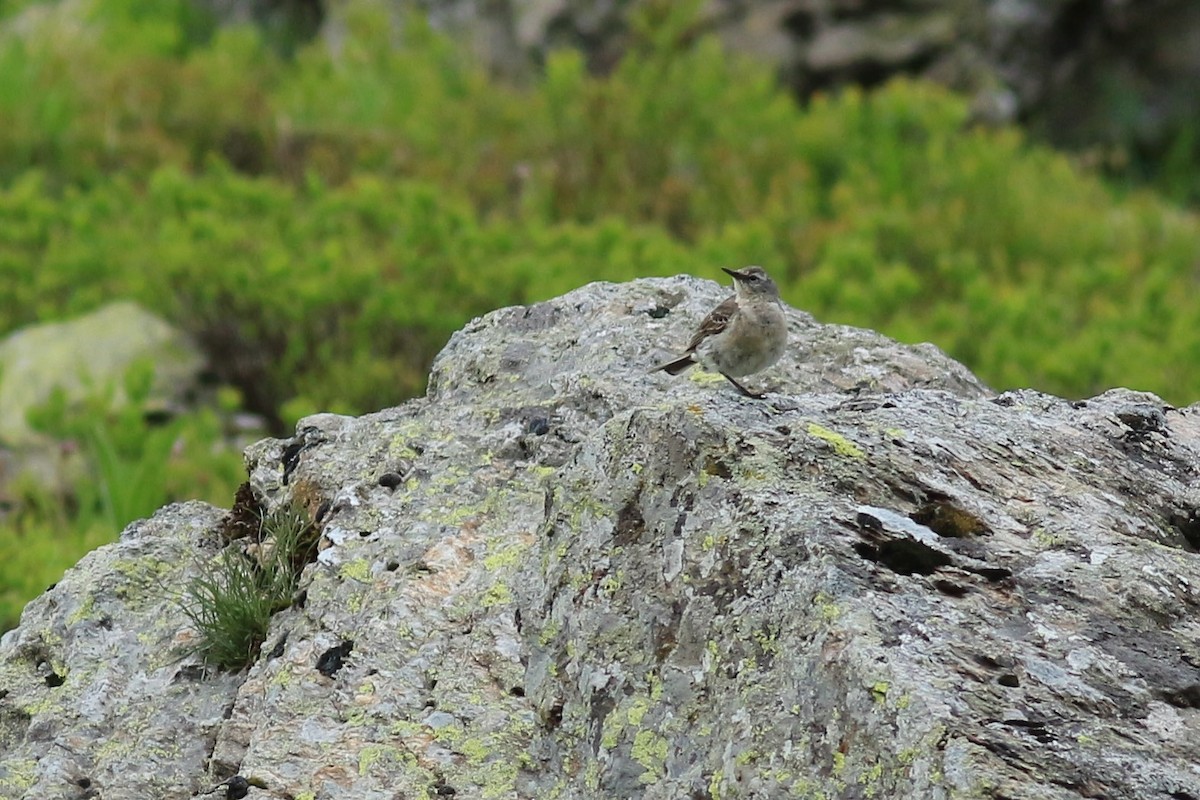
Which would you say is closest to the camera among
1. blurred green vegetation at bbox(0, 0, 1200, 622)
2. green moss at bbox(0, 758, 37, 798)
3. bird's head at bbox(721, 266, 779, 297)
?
green moss at bbox(0, 758, 37, 798)

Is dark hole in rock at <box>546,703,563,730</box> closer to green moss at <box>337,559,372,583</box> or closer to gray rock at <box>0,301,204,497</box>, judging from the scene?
green moss at <box>337,559,372,583</box>

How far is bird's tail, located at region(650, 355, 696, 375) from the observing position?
465 cm

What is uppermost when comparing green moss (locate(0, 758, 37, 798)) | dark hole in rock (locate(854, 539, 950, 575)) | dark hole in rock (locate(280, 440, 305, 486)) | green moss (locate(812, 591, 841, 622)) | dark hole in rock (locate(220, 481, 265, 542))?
green moss (locate(812, 591, 841, 622))

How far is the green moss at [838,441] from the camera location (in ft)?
11.4

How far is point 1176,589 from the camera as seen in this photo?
130 inches

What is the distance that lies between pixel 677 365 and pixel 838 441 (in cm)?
130

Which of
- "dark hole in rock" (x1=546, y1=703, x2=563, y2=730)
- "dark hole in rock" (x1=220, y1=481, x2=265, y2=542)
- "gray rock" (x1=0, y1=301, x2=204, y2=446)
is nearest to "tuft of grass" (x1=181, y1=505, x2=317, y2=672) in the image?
"dark hole in rock" (x1=220, y1=481, x2=265, y2=542)

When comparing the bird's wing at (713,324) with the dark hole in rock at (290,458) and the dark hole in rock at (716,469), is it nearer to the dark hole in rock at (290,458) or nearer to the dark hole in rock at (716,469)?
the dark hole in rock at (290,458)

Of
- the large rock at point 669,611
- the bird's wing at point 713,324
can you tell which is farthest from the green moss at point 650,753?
the bird's wing at point 713,324

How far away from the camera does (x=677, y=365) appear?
4.75 meters

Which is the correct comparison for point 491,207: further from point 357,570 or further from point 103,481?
point 357,570

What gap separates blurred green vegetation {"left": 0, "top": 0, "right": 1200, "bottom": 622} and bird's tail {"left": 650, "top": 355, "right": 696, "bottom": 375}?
3.68 meters

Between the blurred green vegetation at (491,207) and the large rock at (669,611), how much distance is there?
362 cm

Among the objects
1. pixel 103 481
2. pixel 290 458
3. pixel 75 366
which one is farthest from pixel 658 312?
pixel 75 366
